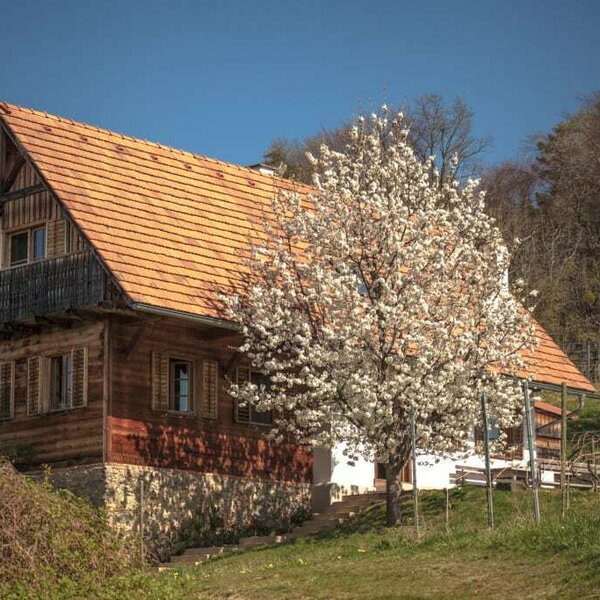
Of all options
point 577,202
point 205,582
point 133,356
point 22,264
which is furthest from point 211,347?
point 577,202

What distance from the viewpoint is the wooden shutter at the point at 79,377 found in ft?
110

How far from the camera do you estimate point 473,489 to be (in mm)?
33750

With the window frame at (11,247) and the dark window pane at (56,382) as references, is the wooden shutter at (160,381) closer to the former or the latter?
the dark window pane at (56,382)

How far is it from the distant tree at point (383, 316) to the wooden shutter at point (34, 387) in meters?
4.68

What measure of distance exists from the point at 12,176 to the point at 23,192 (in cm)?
70

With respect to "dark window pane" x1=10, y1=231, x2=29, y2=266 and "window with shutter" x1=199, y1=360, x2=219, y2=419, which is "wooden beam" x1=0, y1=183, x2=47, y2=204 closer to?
"dark window pane" x1=10, y1=231, x2=29, y2=266

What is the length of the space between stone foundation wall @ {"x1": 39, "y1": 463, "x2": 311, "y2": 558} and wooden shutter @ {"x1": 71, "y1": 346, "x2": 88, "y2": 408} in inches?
60.2

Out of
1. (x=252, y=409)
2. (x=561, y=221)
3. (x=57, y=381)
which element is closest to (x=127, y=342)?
(x=57, y=381)

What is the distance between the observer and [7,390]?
117 ft

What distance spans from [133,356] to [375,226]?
233 inches

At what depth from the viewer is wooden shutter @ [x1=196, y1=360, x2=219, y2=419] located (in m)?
34.7

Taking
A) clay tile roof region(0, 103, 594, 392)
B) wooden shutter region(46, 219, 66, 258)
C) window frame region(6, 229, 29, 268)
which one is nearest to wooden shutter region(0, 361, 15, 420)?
window frame region(6, 229, 29, 268)

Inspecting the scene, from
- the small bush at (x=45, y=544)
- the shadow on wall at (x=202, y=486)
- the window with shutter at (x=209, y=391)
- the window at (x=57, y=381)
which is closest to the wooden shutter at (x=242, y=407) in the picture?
the shadow on wall at (x=202, y=486)

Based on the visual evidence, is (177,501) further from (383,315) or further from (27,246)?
(27,246)
